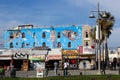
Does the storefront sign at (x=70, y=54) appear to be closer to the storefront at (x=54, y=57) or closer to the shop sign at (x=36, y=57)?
the storefront at (x=54, y=57)

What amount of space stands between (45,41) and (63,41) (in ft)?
15.0

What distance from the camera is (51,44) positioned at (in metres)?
91.9

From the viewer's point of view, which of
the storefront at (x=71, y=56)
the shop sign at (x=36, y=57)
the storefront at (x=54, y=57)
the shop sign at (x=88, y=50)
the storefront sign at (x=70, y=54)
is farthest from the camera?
the storefront sign at (x=70, y=54)

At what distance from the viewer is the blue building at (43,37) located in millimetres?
90125

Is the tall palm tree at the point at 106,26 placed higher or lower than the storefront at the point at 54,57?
higher

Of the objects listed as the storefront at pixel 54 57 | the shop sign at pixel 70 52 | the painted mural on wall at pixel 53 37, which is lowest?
the storefront at pixel 54 57

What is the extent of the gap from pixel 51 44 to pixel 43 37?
2.77 meters

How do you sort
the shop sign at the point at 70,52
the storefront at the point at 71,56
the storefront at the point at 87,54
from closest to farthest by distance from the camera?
the storefront at the point at 71,56 → the storefront at the point at 87,54 → the shop sign at the point at 70,52

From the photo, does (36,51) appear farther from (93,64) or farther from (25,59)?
(93,64)

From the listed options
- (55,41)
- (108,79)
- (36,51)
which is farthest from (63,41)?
(108,79)

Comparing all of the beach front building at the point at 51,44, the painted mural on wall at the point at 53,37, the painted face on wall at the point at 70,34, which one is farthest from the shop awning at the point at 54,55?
the painted face on wall at the point at 70,34

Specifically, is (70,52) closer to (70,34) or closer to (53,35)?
(70,34)

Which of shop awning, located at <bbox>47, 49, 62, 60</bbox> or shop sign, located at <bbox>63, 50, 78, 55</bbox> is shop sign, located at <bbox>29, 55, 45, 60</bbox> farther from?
shop sign, located at <bbox>63, 50, 78, 55</bbox>

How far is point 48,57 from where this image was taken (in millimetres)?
81188
